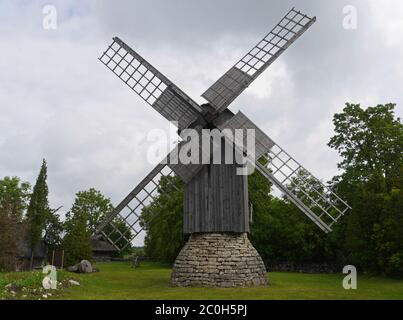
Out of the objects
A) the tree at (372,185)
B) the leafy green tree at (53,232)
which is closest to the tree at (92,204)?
→ the leafy green tree at (53,232)

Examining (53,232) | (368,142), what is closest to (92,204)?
(53,232)

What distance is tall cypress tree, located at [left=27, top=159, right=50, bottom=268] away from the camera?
131 ft

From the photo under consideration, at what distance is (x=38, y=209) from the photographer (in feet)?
133

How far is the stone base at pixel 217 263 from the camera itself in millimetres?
19719

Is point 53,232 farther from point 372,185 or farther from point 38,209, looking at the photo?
point 372,185

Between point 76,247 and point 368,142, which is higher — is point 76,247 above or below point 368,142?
below

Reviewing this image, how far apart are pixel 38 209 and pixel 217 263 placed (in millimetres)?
26139

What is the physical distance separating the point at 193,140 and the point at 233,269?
20.4 feet

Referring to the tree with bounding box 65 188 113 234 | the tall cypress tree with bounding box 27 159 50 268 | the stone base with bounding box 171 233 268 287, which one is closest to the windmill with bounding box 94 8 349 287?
the stone base with bounding box 171 233 268 287

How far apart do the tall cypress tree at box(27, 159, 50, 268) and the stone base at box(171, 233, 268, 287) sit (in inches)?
925

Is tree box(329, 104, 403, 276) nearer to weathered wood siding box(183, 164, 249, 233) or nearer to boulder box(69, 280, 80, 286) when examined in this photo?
weathered wood siding box(183, 164, 249, 233)

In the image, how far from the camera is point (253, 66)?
2100cm

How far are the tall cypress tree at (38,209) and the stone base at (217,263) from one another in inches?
925
